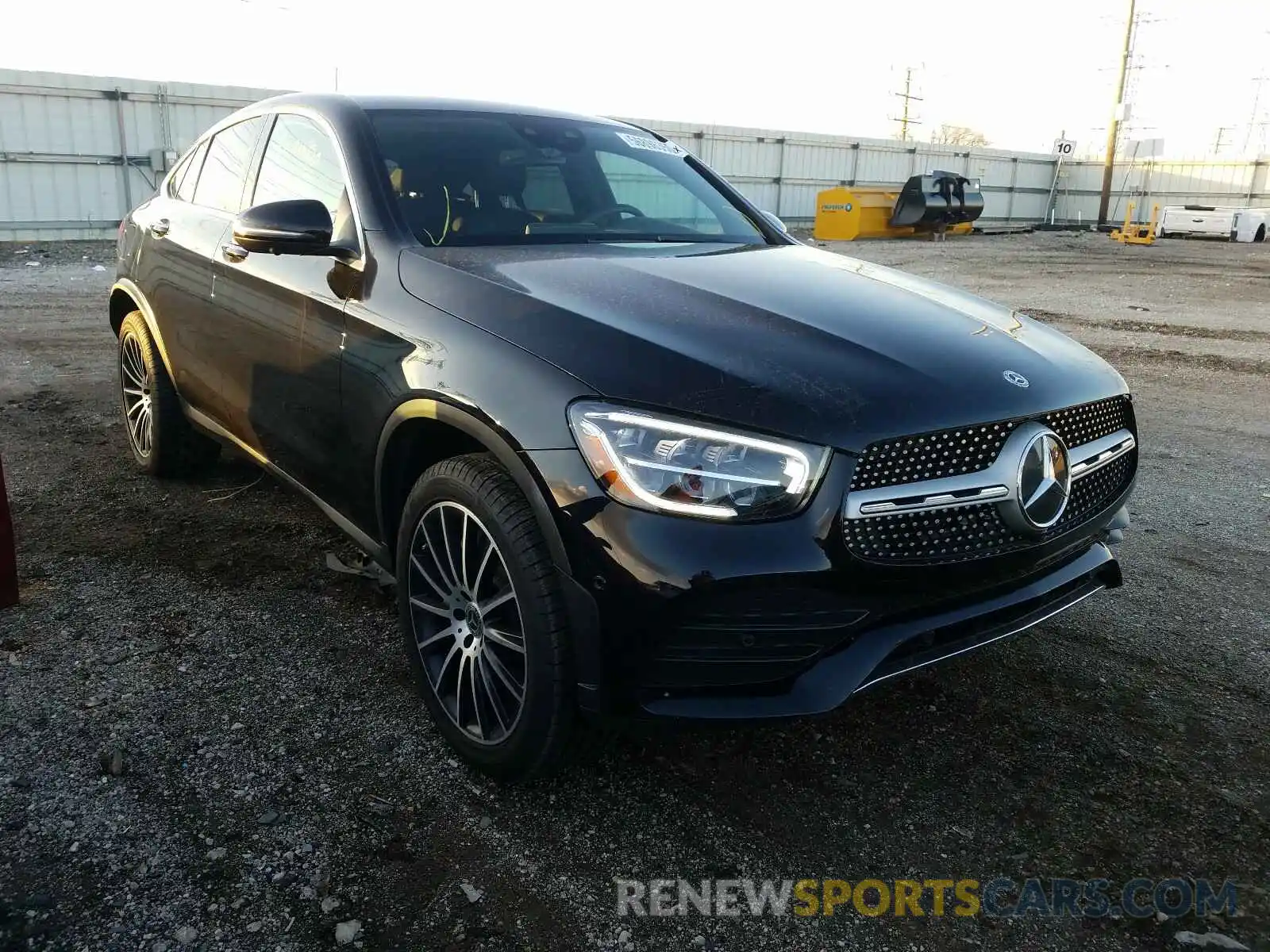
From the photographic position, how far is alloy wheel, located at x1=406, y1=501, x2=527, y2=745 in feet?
7.91

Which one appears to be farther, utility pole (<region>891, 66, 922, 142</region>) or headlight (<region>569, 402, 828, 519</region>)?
utility pole (<region>891, 66, 922, 142</region>)

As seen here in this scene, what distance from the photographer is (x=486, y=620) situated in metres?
2.49

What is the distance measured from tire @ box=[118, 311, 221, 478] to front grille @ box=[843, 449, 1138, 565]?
348cm

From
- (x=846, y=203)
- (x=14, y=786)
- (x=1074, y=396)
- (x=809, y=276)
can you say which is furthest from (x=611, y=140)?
(x=846, y=203)

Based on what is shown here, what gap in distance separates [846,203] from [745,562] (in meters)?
25.0

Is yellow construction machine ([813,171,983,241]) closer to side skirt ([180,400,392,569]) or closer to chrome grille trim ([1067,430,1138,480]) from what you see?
side skirt ([180,400,392,569])

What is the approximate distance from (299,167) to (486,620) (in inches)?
75.9

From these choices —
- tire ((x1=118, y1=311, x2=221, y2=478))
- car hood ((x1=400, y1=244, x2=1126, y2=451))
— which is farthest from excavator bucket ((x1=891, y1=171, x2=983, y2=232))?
car hood ((x1=400, y1=244, x2=1126, y2=451))

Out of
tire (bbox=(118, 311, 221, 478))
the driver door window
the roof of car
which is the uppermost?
the roof of car

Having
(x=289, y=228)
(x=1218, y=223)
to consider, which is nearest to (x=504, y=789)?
(x=289, y=228)

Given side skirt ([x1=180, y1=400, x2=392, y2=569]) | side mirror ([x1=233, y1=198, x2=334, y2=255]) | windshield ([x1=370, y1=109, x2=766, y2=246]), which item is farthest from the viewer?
windshield ([x1=370, y1=109, x2=766, y2=246])

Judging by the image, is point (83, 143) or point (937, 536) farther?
point (83, 143)

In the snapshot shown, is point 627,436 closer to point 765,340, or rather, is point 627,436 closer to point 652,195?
point 765,340

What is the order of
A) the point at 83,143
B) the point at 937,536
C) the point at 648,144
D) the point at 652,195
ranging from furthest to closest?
the point at 83,143 → the point at 648,144 → the point at 652,195 → the point at 937,536
